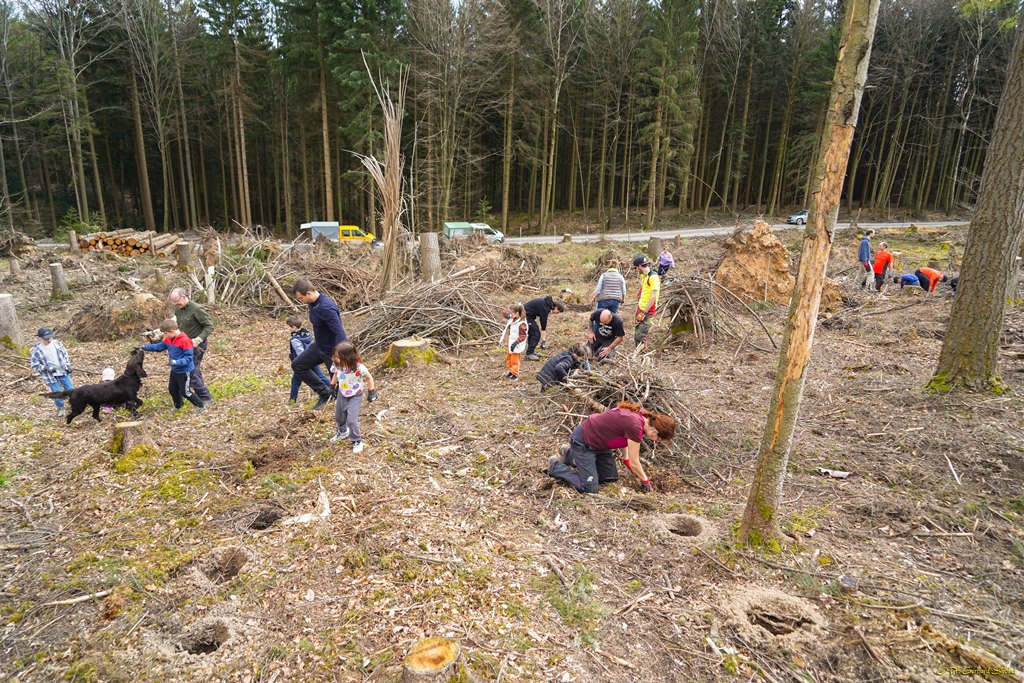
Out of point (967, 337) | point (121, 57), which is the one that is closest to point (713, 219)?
point (967, 337)

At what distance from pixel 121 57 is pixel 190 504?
29.3 metres

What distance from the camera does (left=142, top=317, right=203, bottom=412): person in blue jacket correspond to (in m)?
6.22

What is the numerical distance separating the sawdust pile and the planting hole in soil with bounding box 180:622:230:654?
38.0ft

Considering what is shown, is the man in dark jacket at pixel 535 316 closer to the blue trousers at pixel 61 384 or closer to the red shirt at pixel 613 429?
the red shirt at pixel 613 429

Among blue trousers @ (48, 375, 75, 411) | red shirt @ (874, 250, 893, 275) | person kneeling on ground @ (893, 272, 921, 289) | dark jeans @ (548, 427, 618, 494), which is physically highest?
red shirt @ (874, 250, 893, 275)

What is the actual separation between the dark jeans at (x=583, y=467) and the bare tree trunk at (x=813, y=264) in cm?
132

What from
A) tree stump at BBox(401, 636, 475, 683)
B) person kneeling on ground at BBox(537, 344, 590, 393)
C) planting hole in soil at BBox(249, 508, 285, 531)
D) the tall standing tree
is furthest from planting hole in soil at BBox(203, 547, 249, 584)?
the tall standing tree

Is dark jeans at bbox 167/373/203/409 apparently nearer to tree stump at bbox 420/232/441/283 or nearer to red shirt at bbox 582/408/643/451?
red shirt at bbox 582/408/643/451

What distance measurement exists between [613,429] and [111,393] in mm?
5815

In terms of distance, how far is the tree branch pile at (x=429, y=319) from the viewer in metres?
9.38

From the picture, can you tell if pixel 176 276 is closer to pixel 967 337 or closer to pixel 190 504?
pixel 190 504

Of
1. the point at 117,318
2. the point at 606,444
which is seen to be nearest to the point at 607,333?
the point at 606,444

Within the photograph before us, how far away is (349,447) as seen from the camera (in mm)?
5363

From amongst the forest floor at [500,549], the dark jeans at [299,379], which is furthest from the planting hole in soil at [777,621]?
the dark jeans at [299,379]
